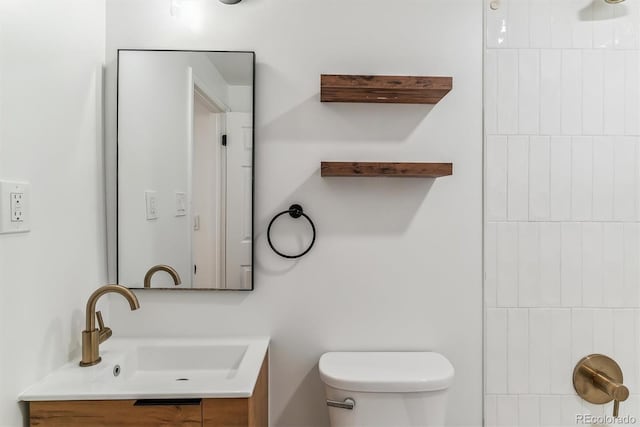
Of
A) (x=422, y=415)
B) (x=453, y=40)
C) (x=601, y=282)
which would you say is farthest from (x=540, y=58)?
(x=422, y=415)

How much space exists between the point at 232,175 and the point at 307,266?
0.43m

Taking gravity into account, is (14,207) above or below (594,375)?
above

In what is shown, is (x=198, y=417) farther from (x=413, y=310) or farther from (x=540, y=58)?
(x=540, y=58)

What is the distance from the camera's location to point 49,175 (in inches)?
45.6

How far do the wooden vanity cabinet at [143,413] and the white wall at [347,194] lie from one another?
1.43 feet

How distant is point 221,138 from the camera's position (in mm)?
1449

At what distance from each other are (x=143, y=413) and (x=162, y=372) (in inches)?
14.2

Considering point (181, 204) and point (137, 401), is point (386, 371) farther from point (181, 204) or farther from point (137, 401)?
point (181, 204)

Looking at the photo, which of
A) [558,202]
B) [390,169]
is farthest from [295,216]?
[558,202]

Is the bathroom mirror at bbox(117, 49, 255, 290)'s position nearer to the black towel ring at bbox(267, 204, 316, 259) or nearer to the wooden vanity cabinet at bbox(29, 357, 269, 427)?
the black towel ring at bbox(267, 204, 316, 259)

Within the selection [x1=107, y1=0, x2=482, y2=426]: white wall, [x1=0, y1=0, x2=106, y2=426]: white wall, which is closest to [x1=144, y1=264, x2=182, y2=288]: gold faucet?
[x1=107, y1=0, x2=482, y2=426]: white wall

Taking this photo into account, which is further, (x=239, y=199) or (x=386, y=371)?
(x=239, y=199)

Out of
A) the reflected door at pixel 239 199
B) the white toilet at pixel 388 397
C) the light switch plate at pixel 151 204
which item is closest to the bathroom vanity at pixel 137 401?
the white toilet at pixel 388 397

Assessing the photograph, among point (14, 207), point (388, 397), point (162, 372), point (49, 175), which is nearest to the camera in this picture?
point (14, 207)
